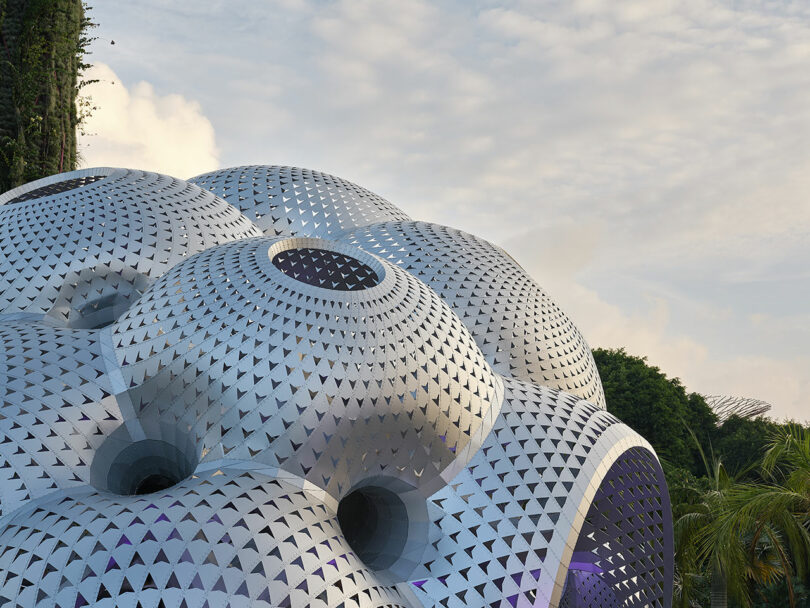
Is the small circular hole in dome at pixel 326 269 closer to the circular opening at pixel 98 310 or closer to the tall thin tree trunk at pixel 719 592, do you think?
the circular opening at pixel 98 310

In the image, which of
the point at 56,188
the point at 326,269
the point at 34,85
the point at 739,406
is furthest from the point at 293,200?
the point at 739,406

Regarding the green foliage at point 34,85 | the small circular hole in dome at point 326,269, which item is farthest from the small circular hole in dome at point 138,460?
the green foliage at point 34,85

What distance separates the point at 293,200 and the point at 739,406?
48338 millimetres

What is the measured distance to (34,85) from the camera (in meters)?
27.5

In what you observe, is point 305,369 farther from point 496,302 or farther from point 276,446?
point 496,302

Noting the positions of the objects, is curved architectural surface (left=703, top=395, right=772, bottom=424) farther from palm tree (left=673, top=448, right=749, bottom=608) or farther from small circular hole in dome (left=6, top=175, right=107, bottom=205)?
small circular hole in dome (left=6, top=175, right=107, bottom=205)

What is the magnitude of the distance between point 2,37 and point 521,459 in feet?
84.8

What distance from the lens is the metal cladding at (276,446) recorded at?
9.60m

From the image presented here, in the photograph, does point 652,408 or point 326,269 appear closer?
point 326,269

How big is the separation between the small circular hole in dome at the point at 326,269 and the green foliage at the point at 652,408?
27.9 meters

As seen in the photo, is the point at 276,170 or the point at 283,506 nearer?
the point at 283,506

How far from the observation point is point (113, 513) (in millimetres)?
9977

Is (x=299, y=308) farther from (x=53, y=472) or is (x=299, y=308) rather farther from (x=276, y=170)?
(x=276, y=170)

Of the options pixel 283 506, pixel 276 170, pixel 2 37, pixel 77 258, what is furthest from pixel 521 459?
pixel 2 37
